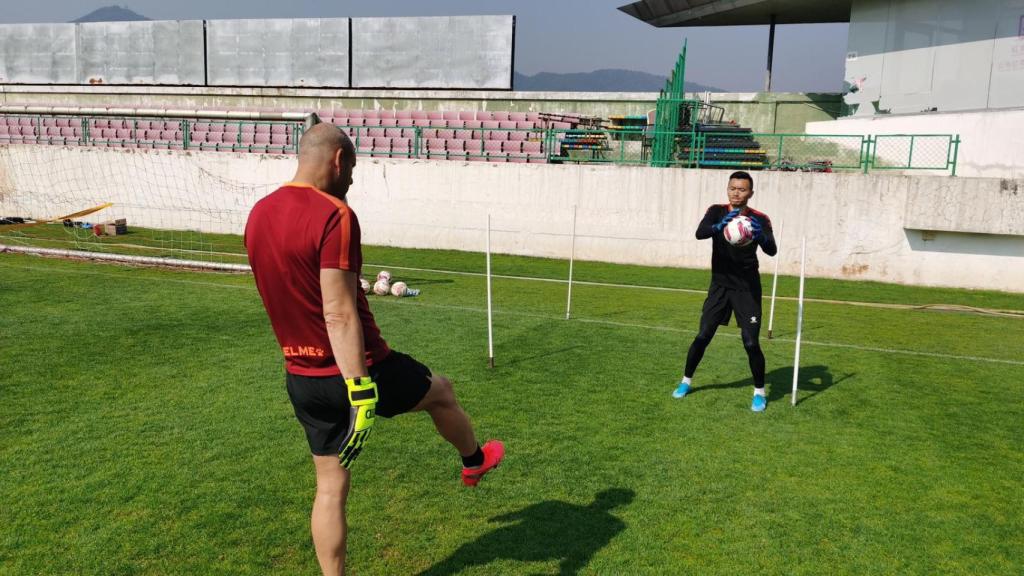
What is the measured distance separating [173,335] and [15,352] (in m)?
1.51

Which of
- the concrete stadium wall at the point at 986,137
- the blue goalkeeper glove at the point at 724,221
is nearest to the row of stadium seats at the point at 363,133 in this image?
the concrete stadium wall at the point at 986,137

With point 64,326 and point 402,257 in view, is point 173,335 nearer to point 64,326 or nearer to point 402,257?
point 64,326

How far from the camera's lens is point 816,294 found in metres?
13.6

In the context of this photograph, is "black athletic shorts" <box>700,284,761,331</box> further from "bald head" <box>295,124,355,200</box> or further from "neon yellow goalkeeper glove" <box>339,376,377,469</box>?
"bald head" <box>295,124,355,200</box>

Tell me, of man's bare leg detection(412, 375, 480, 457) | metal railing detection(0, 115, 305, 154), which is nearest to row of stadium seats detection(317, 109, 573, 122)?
metal railing detection(0, 115, 305, 154)

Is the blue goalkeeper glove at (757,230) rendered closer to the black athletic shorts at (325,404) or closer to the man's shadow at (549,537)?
the man's shadow at (549,537)

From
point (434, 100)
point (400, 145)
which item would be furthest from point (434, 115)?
point (400, 145)

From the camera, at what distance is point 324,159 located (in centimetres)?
289

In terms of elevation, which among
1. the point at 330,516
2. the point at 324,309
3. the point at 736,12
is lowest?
the point at 330,516

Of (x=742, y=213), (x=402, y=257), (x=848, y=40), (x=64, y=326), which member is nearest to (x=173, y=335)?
(x=64, y=326)

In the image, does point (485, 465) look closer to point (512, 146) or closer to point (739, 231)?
point (739, 231)

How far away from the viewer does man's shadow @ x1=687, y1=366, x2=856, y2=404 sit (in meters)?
6.88

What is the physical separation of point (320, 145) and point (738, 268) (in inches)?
173

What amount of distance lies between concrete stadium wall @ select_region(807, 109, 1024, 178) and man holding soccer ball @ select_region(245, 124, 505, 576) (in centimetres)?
1584
